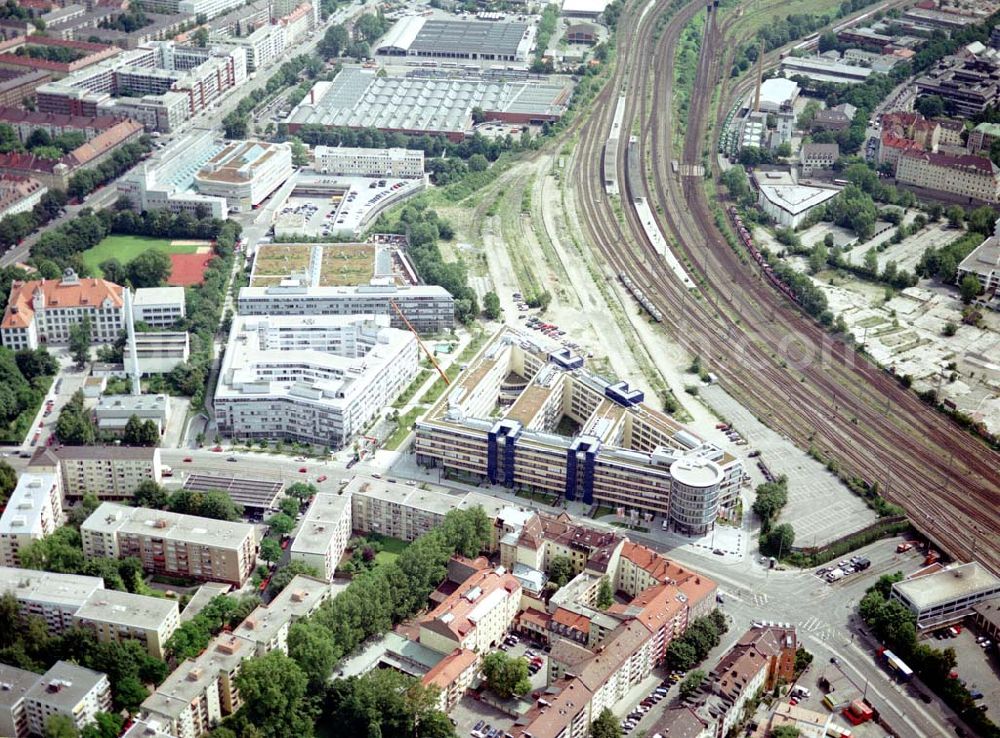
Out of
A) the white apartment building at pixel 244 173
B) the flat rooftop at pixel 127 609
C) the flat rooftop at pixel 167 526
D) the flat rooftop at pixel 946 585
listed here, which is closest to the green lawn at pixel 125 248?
the white apartment building at pixel 244 173

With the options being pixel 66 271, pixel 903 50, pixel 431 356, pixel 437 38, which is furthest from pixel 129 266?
pixel 903 50

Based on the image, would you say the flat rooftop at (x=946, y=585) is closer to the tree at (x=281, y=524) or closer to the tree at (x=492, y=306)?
the tree at (x=281, y=524)

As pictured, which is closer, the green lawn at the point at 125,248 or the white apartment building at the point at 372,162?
the green lawn at the point at 125,248

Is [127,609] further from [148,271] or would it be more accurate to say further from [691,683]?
[148,271]

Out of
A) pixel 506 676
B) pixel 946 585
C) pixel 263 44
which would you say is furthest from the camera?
pixel 263 44

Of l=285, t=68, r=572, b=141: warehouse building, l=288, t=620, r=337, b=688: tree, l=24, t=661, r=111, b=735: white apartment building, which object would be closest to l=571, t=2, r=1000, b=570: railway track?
l=285, t=68, r=572, b=141: warehouse building

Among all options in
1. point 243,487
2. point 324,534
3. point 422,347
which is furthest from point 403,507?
point 422,347

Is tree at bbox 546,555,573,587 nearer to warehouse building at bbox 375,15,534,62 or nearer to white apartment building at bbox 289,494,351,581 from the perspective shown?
white apartment building at bbox 289,494,351,581
